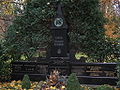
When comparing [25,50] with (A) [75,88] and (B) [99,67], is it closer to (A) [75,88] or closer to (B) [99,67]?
(B) [99,67]

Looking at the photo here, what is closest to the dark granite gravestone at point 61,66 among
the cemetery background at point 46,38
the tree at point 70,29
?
the cemetery background at point 46,38

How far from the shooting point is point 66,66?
29.2 feet

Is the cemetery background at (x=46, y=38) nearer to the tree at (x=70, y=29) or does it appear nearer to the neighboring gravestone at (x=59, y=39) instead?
the tree at (x=70, y=29)

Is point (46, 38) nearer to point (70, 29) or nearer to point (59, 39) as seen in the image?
point (59, 39)

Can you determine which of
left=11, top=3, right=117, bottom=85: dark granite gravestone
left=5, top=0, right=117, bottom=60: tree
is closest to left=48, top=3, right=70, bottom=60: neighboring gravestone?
left=11, top=3, right=117, bottom=85: dark granite gravestone

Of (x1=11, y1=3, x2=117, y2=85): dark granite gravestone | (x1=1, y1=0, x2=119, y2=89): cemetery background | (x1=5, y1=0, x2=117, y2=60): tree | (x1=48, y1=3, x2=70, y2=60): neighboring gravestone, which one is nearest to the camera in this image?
(x1=11, y1=3, x2=117, y2=85): dark granite gravestone

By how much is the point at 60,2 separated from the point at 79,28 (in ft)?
5.65

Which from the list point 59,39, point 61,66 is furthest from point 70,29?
point 61,66

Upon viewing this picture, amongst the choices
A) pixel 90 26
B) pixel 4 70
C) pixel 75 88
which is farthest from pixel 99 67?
pixel 4 70

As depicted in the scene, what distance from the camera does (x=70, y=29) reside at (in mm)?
10328

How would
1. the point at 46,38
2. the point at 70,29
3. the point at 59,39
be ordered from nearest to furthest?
1. the point at 59,39
2. the point at 46,38
3. the point at 70,29

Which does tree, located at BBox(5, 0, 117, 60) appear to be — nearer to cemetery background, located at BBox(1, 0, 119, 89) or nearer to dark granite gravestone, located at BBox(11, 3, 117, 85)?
cemetery background, located at BBox(1, 0, 119, 89)

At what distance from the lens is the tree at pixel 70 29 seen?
9.72m

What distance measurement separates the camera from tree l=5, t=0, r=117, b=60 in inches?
383
